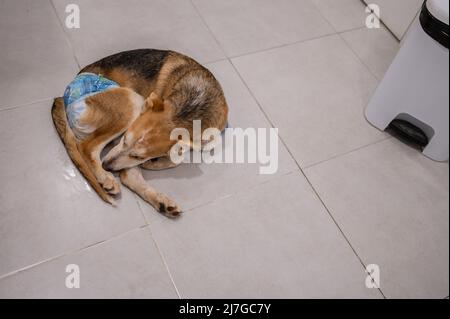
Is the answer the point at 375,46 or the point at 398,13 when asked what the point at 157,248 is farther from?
→ the point at 398,13

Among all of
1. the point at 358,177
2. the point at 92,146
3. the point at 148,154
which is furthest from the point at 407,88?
the point at 92,146

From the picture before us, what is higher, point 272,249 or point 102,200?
point 102,200

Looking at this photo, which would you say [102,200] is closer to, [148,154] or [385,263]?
[148,154]

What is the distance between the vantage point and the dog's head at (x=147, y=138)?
69.2 inches

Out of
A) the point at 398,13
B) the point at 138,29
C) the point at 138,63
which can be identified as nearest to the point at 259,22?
the point at 138,29

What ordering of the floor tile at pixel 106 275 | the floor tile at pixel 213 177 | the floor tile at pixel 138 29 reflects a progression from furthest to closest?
the floor tile at pixel 138 29 < the floor tile at pixel 213 177 < the floor tile at pixel 106 275

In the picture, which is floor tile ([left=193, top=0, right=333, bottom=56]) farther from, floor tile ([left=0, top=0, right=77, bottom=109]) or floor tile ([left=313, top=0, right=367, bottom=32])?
floor tile ([left=0, top=0, right=77, bottom=109])

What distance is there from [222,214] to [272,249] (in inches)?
13.0

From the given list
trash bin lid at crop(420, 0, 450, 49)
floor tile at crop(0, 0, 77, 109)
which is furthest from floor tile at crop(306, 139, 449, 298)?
floor tile at crop(0, 0, 77, 109)

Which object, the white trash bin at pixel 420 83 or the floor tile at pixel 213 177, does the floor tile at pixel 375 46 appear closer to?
the white trash bin at pixel 420 83

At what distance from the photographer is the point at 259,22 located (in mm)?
2926

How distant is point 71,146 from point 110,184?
29 cm

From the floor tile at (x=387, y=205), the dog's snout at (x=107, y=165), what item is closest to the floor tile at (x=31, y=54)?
the dog's snout at (x=107, y=165)

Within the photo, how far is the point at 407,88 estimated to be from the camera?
1.98 metres
